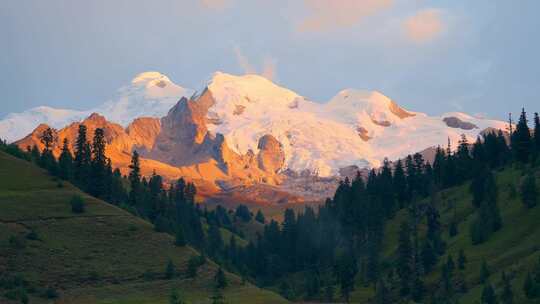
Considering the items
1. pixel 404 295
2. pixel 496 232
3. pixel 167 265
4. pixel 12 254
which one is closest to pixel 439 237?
pixel 496 232

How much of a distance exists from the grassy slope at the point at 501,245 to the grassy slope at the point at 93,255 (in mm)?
31346

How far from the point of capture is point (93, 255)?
150000 millimetres

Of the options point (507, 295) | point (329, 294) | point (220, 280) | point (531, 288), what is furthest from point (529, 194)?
point (220, 280)

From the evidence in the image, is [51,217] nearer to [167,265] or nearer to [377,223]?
[167,265]

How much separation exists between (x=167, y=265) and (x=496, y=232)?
194ft

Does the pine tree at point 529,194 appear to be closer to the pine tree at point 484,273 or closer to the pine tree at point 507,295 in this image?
the pine tree at point 484,273

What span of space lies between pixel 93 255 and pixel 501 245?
226ft

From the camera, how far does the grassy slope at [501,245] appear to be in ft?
438

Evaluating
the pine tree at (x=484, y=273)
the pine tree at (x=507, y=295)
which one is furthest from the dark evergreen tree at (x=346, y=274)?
the pine tree at (x=507, y=295)

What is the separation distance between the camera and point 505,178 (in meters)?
193

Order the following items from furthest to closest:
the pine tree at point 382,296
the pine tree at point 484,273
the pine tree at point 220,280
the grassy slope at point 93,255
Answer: the pine tree at point 382,296 < the pine tree at point 220,280 < the pine tree at point 484,273 < the grassy slope at point 93,255

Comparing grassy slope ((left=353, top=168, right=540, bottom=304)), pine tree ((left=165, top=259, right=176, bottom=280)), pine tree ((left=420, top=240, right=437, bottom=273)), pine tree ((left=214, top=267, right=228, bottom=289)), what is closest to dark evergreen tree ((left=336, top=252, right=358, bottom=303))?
grassy slope ((left=353, top=168, right=540, bottom=304))

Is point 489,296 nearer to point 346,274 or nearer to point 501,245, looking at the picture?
point 501,245

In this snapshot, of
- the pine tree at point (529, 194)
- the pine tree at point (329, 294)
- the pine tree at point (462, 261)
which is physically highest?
the pine tree at point (529, 194)
